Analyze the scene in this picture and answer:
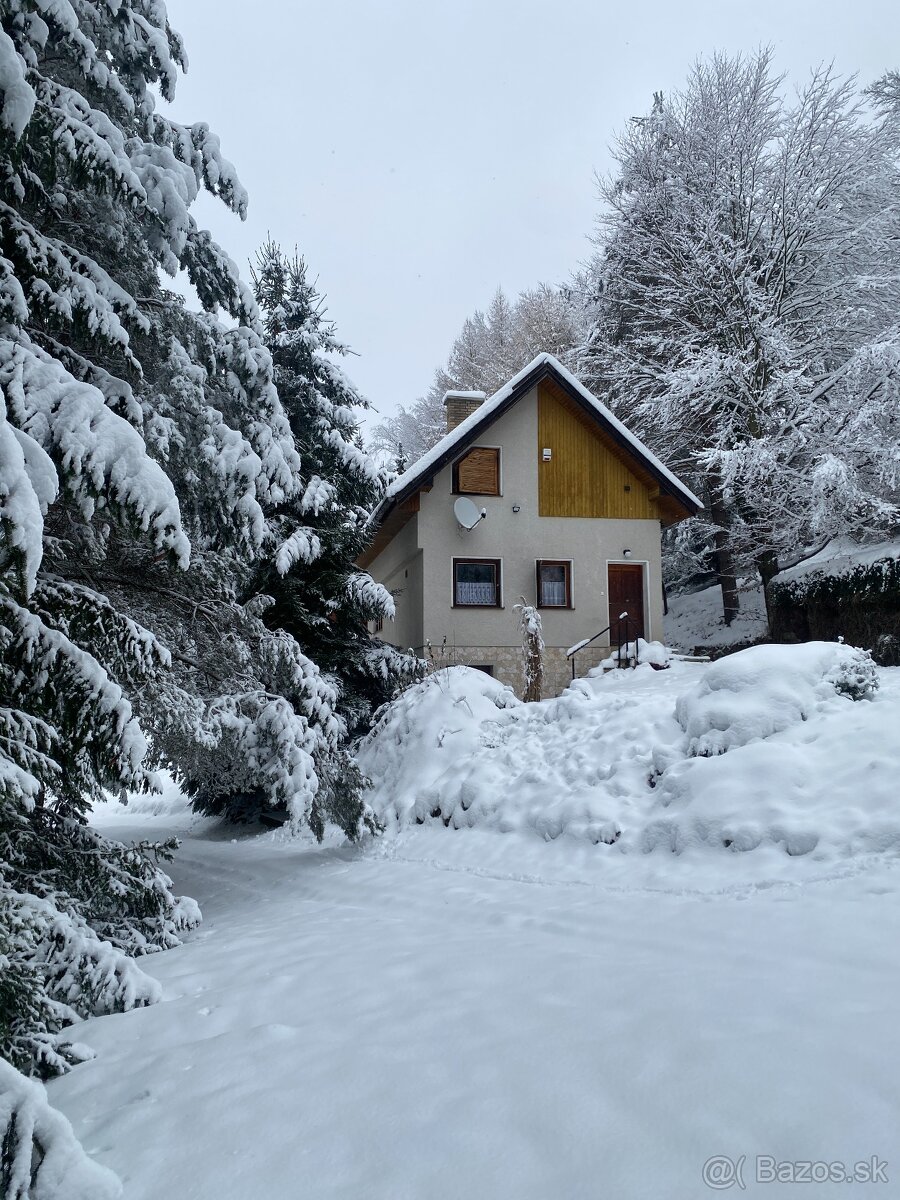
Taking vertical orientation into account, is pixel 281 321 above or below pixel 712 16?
below

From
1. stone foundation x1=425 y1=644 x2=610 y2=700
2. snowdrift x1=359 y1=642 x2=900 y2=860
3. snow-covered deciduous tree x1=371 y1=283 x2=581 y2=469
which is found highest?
snow-covered deciduous tree x1=371 y1=283 x2=581 y2=469

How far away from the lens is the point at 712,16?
456ft

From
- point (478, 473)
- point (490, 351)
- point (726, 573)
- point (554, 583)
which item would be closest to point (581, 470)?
point (478, 473)

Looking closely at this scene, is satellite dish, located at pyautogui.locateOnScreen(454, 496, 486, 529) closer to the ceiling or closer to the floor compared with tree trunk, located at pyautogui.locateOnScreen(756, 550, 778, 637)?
closer to the ceiling

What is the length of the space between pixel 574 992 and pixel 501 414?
1611 centimetres

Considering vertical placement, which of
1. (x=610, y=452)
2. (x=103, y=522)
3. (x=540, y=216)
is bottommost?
(x=103, y=522)

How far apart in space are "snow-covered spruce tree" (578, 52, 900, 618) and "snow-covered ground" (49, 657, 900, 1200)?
11395 millimetres

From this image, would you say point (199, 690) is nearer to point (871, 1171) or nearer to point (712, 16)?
point (871, 1171)

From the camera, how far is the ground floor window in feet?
61.0

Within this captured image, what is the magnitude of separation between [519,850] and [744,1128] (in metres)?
5.25

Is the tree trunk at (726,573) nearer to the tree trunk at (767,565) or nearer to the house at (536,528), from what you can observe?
the tree trunk at (767,565)

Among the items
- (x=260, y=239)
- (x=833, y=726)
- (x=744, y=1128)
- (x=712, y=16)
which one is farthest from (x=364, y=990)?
(x=712, y=16)

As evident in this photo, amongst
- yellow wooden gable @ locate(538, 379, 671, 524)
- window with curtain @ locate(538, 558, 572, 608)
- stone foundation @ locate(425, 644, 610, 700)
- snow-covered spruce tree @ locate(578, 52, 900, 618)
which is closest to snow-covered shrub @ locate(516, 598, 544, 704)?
stone foundation @ locate(425, 644, 610, 700)

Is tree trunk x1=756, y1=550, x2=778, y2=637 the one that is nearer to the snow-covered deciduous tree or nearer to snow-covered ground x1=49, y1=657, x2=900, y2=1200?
the snow-covered deciduous tree
